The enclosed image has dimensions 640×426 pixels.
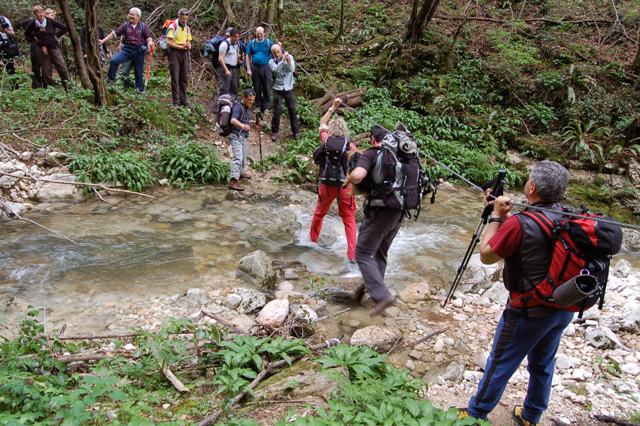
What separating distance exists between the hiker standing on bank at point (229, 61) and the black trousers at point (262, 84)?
472mm

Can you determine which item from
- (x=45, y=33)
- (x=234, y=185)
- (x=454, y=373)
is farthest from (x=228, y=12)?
(x=454, y=373)

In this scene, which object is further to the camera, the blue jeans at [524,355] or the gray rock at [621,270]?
the gray rock at [621,270]

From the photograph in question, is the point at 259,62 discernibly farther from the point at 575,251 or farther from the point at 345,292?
the point at 575,251

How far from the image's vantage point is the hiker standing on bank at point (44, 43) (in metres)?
11.1

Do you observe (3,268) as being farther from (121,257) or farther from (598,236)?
(598,236)

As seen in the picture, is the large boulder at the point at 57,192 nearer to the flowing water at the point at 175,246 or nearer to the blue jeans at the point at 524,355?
the flowing water at the point at 175,246

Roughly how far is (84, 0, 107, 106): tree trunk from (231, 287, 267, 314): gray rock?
758 cm

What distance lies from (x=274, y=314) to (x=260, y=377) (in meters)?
1.07

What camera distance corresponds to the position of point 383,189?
16.2ft

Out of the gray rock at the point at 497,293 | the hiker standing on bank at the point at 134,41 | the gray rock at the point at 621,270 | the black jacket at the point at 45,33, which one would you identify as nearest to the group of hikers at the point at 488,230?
the gray rock at the point at 497,293

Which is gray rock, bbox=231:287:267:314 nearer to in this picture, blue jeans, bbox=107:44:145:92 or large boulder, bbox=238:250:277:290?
large boulder, bbox=238:250:277:290

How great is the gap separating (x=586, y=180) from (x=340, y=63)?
8551 mm

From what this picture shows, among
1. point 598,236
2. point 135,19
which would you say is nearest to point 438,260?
point 598,236

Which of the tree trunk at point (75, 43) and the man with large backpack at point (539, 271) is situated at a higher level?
the tree trunk at point (75, 43)
